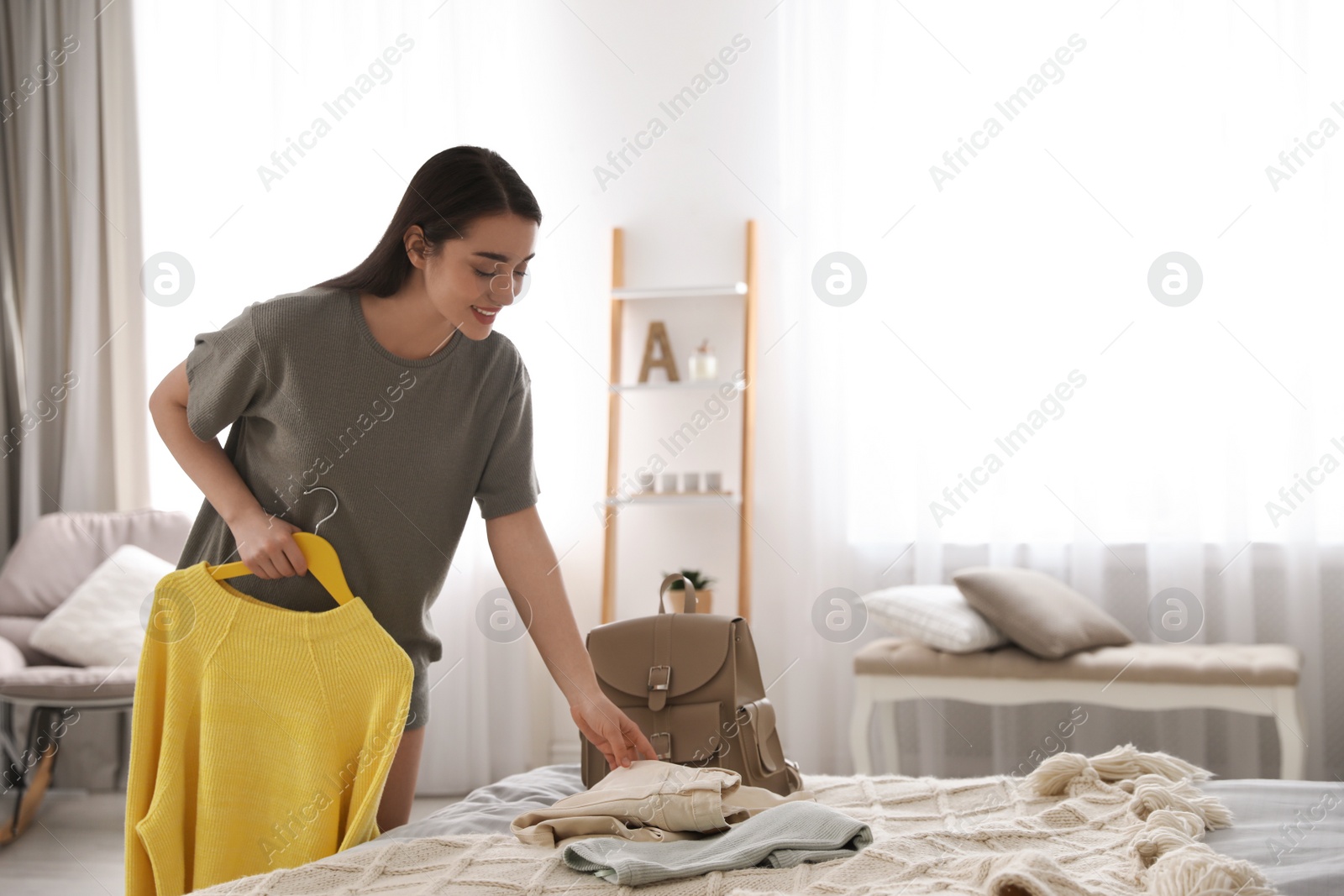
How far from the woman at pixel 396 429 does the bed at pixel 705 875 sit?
213 millimetres

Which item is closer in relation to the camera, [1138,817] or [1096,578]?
[1138,817]

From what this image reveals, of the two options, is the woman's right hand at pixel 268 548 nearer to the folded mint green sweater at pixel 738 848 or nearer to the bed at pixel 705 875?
the bed at pixel 705 875

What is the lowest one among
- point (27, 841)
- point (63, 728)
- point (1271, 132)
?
point (27, 841)

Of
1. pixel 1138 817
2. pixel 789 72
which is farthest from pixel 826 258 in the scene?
pixel 1138 817

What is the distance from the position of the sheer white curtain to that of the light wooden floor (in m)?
1.61

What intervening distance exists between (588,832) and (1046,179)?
273 cm

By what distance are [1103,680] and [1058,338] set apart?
1071mm

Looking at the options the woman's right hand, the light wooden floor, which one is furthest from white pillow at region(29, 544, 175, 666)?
the woman's right hand

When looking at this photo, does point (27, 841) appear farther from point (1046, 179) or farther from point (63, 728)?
point (1046, 179)

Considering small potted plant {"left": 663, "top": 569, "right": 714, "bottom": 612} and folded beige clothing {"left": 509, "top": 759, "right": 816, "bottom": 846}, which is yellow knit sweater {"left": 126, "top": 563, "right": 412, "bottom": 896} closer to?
folded beige clothing {"left": 509, "top": 759, "right": 816, "bottom": 846}

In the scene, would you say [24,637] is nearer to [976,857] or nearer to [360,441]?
[360,441]

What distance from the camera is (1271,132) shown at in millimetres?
3152

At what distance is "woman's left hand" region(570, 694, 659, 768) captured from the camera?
1352mm

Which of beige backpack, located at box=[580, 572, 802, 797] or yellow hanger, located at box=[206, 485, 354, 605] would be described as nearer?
yellow hanger, located at box=[206, 485, 354, 605]
